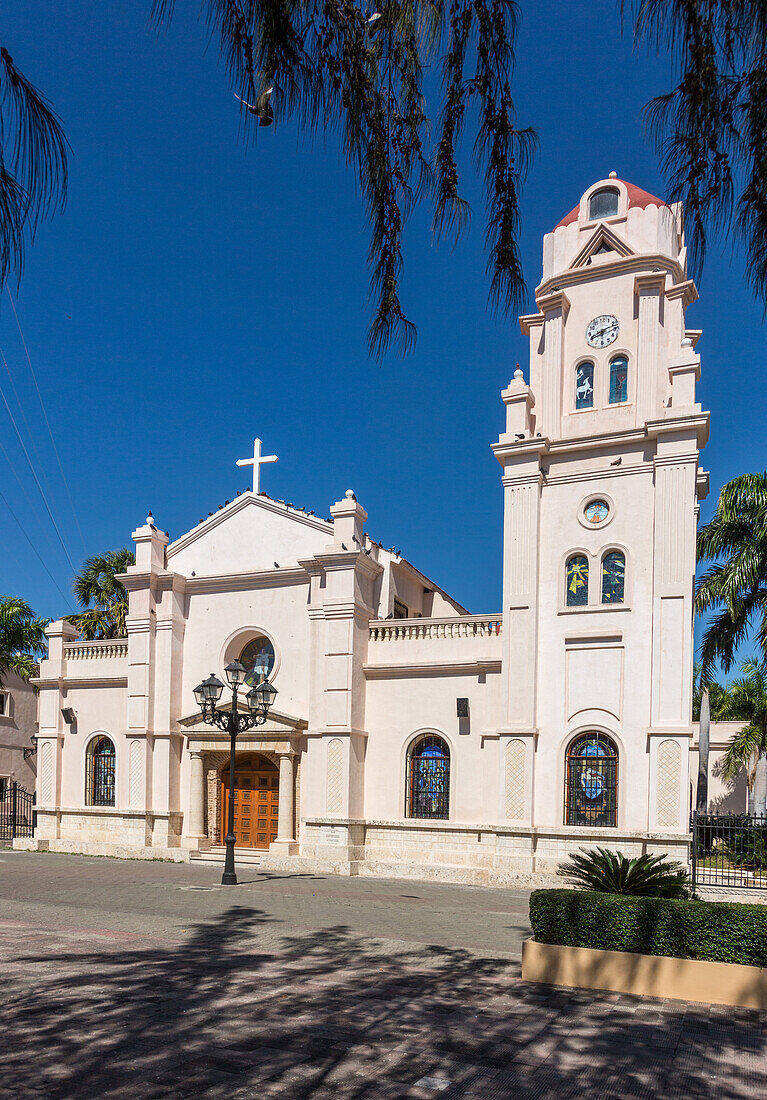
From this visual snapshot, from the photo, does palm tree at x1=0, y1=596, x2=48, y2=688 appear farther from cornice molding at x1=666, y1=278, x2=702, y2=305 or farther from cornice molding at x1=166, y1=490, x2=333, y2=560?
cornice molding at x1=666, y1=278, x2=702, y2=305

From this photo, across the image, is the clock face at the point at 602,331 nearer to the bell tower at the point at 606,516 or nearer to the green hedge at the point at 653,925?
the bell tower at the point at 606,516

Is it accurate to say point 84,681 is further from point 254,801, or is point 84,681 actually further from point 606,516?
point 606,516

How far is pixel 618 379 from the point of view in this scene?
20.8m

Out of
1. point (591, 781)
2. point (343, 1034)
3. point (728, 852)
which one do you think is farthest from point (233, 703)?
point (728, 852)

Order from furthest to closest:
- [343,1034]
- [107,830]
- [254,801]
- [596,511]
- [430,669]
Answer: [107,830] < [254,801] < [430,669] < [596,511] < [343,1034]

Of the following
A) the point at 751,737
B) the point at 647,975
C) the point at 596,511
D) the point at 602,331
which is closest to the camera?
the point at 647,975

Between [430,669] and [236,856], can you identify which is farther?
[236,856]

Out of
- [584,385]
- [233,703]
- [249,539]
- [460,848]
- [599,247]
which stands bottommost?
[460,848]

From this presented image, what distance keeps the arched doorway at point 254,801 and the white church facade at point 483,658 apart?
0.06 m

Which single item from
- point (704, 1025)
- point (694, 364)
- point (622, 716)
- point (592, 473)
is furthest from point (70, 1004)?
point (694, 364)

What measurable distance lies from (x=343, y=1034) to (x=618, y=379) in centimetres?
1653

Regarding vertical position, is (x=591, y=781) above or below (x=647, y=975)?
above

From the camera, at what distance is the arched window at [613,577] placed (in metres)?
19.6

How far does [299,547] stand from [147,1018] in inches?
650
